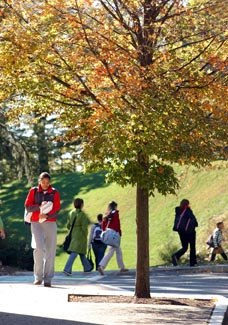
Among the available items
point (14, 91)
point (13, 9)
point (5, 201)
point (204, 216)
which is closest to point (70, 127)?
point (14, 91)

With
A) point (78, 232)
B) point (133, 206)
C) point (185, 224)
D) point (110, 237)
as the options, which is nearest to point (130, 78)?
point (78, 232)

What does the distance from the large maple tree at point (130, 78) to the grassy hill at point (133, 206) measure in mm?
11943

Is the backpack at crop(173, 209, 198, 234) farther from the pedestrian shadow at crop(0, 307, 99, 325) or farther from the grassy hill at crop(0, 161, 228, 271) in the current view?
the pedestrian shadow at crop(0, 307, 99, 325)

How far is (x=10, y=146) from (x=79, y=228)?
1043 cm

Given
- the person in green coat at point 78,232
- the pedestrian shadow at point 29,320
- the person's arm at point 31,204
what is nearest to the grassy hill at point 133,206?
the person in green coat at point 78,232

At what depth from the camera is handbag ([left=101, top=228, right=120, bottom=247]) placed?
22859mm

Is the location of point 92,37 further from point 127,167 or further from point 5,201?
point 5,201

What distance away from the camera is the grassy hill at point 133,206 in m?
35.0

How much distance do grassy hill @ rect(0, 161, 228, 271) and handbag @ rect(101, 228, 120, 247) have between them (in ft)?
12.2

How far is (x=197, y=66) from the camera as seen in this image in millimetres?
14117

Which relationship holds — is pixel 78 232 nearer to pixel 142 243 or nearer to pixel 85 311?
pixel 142 243

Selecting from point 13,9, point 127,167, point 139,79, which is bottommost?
point 127,167

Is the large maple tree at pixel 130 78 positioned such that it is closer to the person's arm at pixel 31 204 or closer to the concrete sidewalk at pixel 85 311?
the concrete sidewalk at pixel 85 311

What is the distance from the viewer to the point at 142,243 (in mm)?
14562
